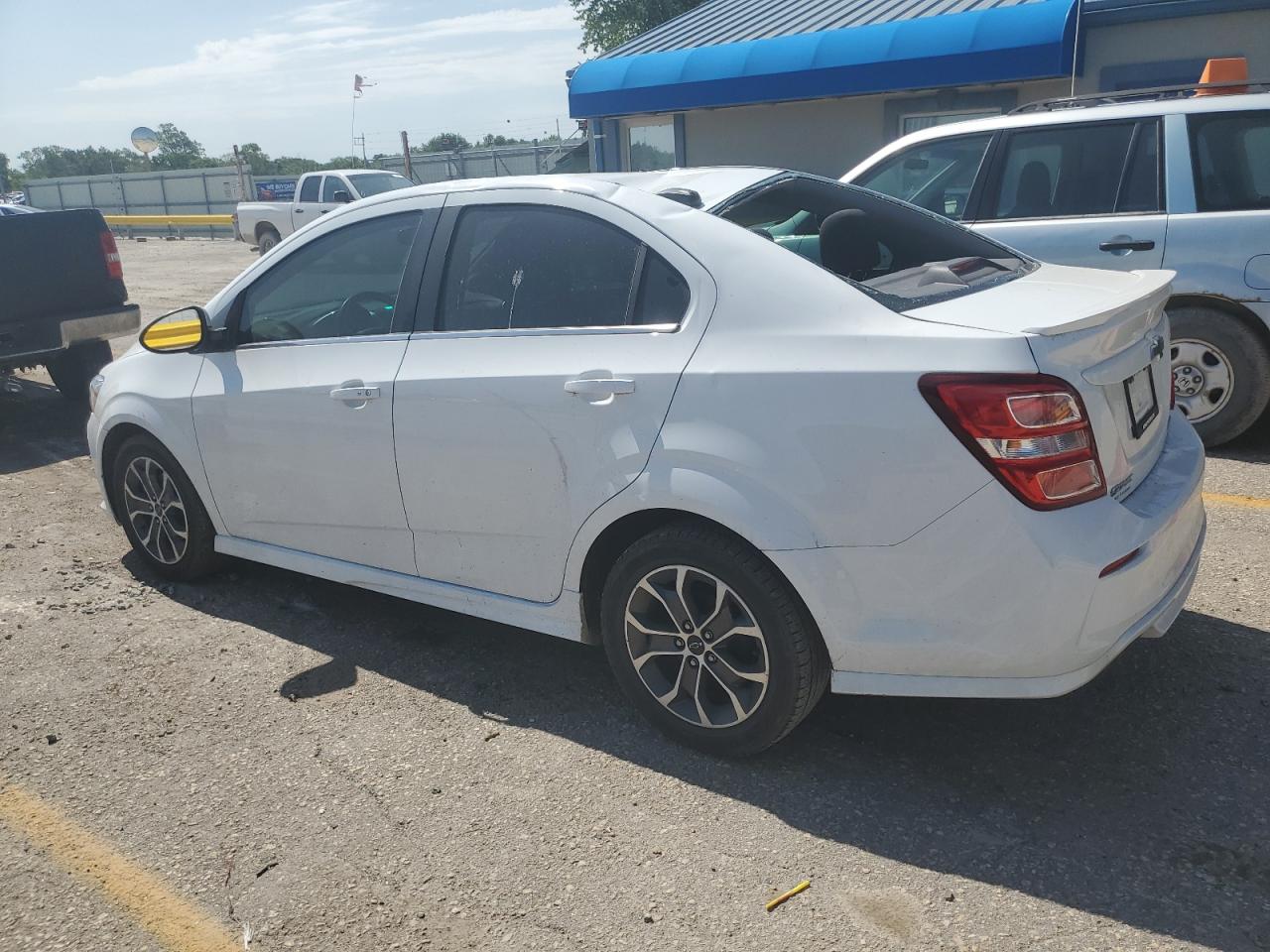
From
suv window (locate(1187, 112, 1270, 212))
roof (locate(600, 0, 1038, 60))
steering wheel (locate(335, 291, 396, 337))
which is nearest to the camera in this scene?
steering wheel (locate(335, 291, 396, 337))

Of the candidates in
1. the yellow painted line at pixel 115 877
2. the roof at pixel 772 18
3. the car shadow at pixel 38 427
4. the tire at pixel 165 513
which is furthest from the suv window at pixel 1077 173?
the roof at pixel 772 18

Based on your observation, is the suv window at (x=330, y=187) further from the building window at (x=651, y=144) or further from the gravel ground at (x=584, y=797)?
the gravel ground at (x=584, y=797)

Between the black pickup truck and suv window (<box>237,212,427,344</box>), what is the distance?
4.81 meters

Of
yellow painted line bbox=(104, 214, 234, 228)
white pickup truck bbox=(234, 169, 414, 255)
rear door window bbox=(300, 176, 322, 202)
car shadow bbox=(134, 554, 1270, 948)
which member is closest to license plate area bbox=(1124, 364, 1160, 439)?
car shadow bbox=(134, 554, 1270, 948)

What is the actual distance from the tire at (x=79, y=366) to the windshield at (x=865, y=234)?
22.5 feet

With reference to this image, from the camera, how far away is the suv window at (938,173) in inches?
259

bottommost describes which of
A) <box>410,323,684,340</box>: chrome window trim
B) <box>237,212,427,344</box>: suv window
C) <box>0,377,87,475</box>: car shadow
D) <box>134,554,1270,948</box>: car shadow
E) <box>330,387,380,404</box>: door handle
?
<box>134,554,1270,948</box>: car shadow

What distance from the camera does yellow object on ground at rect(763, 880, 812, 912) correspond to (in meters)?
2.63

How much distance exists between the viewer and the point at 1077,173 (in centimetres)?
626

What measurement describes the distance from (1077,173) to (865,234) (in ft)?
10.1

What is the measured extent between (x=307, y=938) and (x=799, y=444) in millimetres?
1729

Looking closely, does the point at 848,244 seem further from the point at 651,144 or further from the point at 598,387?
the point at 651,144

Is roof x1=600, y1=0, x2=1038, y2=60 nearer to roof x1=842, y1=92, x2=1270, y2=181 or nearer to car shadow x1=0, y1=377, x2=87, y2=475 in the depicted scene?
roof x1=842, y1=92, x2=1270, y2=181

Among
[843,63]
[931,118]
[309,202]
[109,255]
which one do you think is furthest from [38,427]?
[309,202]
